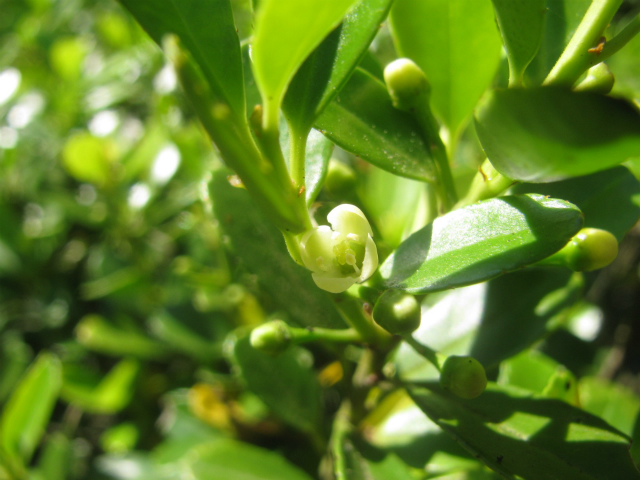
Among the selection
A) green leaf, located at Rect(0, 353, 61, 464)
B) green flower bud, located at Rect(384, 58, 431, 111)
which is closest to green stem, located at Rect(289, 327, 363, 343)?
green flower bud, located at Rect(384, 58, 431, 111)

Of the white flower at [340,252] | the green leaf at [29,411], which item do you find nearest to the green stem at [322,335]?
the white flower at [340,252]

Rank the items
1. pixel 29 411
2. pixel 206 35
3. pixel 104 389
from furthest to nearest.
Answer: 1. pixel 104 389
2. pixel 29 411
3. pixel 206 35

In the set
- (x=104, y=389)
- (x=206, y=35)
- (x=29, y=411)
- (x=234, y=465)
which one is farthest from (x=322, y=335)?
(x=104, y=389)

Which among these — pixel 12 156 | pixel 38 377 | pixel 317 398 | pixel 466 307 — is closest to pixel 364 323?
pixel 466 307

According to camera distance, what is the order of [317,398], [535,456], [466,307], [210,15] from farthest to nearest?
[317,398]
[466,307]
[535,456]
[210,15]

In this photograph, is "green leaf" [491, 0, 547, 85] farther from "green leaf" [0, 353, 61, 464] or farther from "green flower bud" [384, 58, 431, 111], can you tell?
"green leaf" [0, 353, 61, 464]

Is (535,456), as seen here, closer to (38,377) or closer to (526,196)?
(526,196)

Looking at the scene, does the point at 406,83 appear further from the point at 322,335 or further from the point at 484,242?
the point at 322,335
